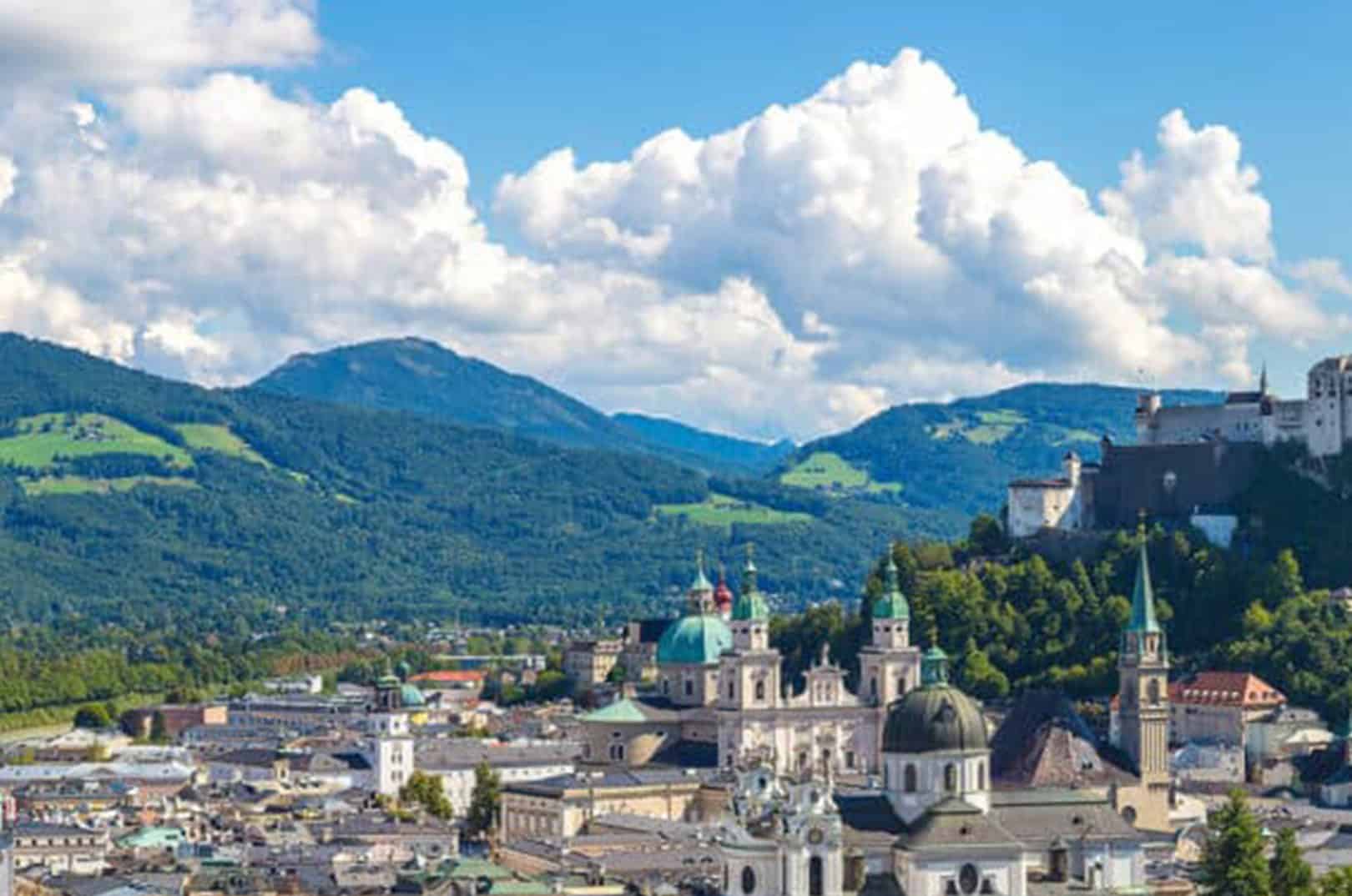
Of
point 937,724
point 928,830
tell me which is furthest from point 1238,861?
point 928,830

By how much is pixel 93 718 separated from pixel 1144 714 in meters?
88.7

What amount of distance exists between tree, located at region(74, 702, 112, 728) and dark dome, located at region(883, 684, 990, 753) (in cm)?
10798

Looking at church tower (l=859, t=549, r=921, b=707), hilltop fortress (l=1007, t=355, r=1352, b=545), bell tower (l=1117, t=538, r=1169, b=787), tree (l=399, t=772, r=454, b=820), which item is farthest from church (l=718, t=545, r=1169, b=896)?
hilltop fortress (l=1007, t=355, r=1352, b=545)

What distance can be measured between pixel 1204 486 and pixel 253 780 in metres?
47.5

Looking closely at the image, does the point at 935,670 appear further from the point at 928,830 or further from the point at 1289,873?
the point at 1289,873

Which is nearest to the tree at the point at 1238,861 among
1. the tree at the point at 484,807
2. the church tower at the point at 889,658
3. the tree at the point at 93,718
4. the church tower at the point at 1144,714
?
the church tower at the point at 1144,714

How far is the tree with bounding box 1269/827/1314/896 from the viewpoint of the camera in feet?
266

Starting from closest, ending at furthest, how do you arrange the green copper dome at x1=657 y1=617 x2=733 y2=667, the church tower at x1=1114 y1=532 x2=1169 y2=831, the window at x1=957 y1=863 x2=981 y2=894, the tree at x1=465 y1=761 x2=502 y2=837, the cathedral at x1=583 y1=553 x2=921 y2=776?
the window at x1=957 y1=863 x2=981 y2=894
the church tower at x1=1114 y1=532 x2=1169 y2=831
the tree at x1=465 y1=761 x2=502 y2=837
the cathedral at x1=583 y1=553 x2=921 y2=776
the green copper dome at x1=657 y1=617 x2=733 y2=667

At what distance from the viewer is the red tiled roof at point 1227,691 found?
385 ft

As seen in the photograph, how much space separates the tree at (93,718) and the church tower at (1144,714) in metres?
82.5

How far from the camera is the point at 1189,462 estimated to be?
5285 inches

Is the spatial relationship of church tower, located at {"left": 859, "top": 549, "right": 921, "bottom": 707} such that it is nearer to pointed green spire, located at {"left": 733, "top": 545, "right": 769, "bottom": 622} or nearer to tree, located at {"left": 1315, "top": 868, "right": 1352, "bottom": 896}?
pointed green spire, located at {"left": 733, "top": 545, "right": 769, "bottom": 622}

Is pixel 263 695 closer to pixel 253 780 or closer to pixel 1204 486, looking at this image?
pixel 253 780

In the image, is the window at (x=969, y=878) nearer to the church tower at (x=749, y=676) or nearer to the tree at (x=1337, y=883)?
the tree at (x=1337, y=883)
